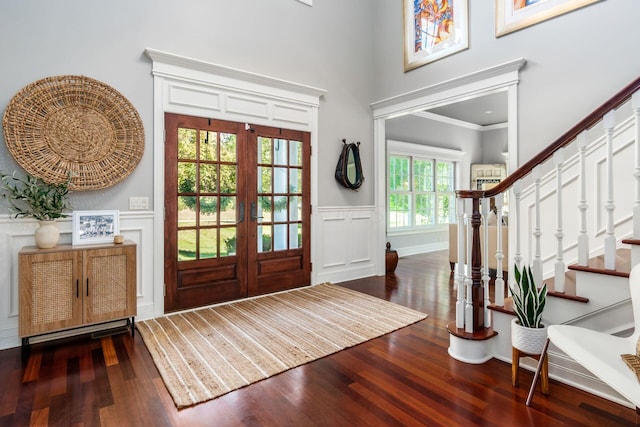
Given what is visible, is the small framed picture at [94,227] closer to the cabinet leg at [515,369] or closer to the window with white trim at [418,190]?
the cabinet leg at [515,369]

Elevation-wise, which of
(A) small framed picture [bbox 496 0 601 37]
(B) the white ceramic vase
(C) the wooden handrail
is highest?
(A) small framed picture [bbox 496 0 601 37]

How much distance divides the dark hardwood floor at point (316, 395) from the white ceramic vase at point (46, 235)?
0.79 m

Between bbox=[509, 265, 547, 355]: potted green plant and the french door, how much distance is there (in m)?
A: 2.63

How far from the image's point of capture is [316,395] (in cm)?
193

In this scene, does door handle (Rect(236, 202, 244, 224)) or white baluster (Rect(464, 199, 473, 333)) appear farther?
door handle (Rect(236, 202, 244, 224))

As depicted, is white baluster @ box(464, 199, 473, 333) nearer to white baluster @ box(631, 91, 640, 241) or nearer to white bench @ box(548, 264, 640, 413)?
white bench @ box(548, 264, 640, 413)

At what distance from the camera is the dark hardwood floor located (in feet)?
5.57

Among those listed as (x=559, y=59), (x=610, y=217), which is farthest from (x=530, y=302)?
(x=559, y=59)

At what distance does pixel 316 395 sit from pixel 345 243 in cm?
280

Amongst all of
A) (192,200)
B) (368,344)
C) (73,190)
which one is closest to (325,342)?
(368,344)

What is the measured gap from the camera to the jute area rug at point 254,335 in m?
2.12

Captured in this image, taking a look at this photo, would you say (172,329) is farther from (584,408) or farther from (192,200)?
(584,408)

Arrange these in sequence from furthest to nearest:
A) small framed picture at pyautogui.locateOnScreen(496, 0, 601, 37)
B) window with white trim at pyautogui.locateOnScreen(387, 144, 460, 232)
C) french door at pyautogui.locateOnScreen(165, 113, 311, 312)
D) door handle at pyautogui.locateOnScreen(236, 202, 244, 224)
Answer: window with white trim at pyautogui.locateOnScreen(387, 144, 460, 232)
door handle at pyautogui.locateOnScreen(236, 202, 244, 224)
french door at pyautogui.locateOnScreen(165, 113, 311, 312)
small framed picture at pyautogui.locateOnScreen(496, 0, 601, 37)

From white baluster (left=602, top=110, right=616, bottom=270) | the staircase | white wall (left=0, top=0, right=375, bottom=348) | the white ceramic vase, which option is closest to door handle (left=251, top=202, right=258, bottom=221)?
white wall (left=0, top=0, right=375, bottom=348)
